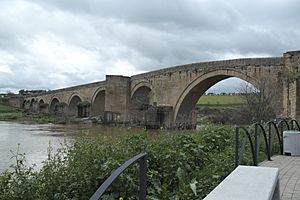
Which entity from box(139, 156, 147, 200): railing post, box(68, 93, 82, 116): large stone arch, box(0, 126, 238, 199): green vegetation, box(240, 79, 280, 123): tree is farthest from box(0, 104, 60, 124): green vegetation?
box(139, 156, 147, 200): railing post

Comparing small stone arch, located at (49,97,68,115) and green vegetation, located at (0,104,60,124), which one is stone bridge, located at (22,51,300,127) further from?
small stone arch, located at (49,97,68,115)

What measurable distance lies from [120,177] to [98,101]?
46.8m

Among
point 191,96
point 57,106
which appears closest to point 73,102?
point 57,106

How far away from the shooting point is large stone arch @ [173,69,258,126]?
24625mm

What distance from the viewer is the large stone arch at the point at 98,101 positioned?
48438mm

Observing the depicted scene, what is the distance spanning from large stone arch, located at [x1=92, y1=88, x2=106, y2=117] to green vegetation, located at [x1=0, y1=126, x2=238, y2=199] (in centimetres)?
4133

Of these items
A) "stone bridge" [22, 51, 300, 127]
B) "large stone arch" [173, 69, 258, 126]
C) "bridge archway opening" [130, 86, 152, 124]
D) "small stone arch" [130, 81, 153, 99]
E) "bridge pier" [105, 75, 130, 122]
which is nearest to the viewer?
"stone bridge" [22, 51, 300, 127]

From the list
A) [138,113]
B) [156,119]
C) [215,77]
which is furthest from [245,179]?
[138,113]

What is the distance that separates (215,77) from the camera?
87.8 ft

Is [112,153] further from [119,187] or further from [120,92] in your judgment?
[120,92]

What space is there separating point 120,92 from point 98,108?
39.9 ft

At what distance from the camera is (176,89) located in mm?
31062

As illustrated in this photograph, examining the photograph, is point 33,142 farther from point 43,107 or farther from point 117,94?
point 43,107

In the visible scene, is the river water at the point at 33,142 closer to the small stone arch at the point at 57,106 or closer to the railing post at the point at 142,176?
the railing post at the point at 142,176
